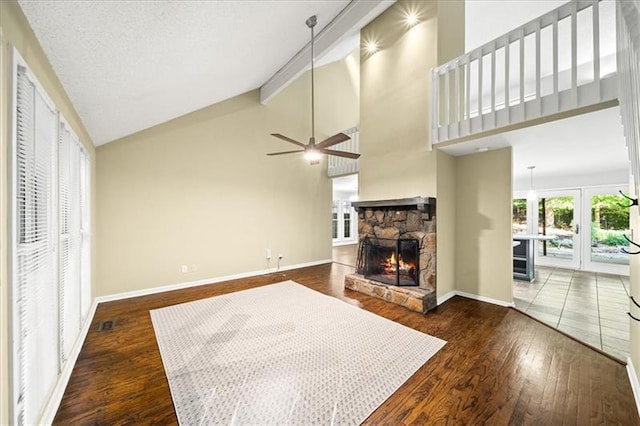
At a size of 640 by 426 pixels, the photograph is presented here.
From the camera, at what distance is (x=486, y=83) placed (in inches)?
229

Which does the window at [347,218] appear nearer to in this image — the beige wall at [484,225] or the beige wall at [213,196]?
the beige wall at [213,196]

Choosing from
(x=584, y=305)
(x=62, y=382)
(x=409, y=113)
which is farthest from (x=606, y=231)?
(x=62, y=382)

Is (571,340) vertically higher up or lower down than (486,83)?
lower down

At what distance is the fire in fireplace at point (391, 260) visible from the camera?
3.79 meters

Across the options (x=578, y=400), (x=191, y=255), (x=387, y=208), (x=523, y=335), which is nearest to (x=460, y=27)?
(x=387, y=208)

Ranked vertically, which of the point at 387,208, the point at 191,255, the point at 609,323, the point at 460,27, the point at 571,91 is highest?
the point at 460,27

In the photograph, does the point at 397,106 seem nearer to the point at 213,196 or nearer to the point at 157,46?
the point at 157,46

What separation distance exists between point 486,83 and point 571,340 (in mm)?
5617

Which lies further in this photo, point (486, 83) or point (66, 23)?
point (486, 83)

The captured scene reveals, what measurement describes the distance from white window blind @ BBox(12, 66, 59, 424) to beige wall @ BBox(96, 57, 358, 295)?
2.47m

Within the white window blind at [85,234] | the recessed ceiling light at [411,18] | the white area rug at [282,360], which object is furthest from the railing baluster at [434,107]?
the white window blind at [85,234]

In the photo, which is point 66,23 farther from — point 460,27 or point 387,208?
point 460,27

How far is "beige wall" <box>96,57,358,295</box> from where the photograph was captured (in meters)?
3.93


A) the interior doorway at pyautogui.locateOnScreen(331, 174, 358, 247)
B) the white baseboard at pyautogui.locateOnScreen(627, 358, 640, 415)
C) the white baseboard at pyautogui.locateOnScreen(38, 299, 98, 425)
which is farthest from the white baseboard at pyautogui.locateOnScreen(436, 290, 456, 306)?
the interior doorway at pyautogui.locateOnScreen(331, 174, 358, 247)
